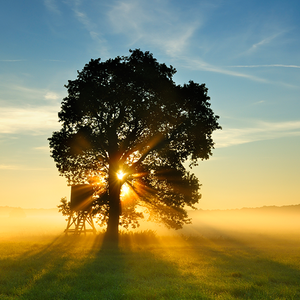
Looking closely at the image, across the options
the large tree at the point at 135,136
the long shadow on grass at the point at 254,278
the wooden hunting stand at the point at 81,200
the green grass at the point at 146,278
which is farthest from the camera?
the wooden hunting stand at the point at 81,200

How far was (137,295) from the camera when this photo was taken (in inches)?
464

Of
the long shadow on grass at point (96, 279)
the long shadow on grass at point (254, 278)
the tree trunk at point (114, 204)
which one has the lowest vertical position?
the long shadow on grass at point (254, 278)

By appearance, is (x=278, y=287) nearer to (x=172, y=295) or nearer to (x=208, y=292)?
(x=208, y=292)

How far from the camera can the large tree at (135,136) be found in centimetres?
3191

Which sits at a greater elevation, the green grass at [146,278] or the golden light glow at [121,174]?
the golden light glow at [121,174]

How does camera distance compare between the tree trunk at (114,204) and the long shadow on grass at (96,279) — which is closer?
the long shadow on grass at (96,279)

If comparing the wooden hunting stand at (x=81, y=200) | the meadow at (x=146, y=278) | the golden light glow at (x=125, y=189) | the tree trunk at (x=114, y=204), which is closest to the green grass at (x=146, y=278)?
the meadow at (x=146, y=278)

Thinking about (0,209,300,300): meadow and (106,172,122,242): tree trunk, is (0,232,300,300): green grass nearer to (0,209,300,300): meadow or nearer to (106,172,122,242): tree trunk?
(0,209,300,300): meadow

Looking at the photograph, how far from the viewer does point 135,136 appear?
112 ft

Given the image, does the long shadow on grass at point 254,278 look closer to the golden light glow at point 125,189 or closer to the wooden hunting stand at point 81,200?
the golden light glow at point 125,189

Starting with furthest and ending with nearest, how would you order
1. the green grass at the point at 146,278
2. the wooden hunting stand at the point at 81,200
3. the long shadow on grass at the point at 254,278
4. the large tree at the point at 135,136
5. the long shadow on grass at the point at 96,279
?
the wooden hunting stand at the point at 81,200, the large tree at the point at 135,136, the long shadow on grass at the point at 254,278, the green grass at the point at 146,278, the long shadow on grass at the point at 96,279

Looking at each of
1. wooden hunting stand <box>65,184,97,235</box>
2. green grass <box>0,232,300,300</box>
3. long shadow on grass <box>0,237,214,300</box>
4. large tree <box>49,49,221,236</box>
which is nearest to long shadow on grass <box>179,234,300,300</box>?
green grass <box>0,232,300,300</box>

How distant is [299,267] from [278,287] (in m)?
6.24

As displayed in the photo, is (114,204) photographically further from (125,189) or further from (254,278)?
(254,278)
